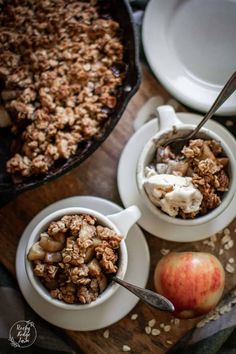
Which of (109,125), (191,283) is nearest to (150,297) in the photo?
(191,283)

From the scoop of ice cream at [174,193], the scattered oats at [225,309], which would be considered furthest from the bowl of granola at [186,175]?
the scattered oats at [225,309]

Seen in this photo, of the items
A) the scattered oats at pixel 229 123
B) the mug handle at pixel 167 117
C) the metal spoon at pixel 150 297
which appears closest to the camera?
the metal spoon at pixel 150 297

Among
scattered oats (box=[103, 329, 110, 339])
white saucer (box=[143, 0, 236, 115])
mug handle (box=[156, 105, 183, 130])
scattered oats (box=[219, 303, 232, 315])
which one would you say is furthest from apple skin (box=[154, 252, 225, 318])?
white saucer (box=[143, 0, 236, 115])

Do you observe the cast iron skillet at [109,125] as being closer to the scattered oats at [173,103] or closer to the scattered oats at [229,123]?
the scattered oats at [173,103]

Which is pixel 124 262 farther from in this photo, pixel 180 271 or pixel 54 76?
pixel 54 76

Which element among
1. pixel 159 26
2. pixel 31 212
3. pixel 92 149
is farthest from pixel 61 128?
pixel 159 26

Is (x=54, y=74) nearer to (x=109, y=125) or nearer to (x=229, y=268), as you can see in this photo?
(x=109, y=125)
